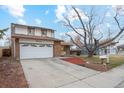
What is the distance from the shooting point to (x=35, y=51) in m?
22.4

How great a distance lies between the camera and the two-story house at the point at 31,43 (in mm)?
20797

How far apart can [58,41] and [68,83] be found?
15543 millimetres

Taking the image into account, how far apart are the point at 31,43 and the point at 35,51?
121cm

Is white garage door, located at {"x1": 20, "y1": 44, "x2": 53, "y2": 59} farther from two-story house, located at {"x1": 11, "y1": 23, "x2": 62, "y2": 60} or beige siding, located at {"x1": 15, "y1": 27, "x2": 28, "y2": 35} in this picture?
beige siding, located at {"x1": 15, "y1": 27, "x2": 28, "y2": 35}

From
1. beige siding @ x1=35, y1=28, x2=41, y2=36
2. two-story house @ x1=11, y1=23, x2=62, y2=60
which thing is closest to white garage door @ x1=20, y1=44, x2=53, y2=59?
two-story house @ x1=11, y1=23, x2=62, y2=60

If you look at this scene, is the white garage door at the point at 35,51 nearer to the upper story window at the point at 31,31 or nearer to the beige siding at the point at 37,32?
the beige siding at the point at 37,32

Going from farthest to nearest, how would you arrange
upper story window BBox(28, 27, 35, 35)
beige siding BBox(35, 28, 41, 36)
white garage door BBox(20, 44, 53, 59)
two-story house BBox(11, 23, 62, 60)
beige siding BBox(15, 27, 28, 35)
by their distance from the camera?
beige siding BBox(35, 28, 41, 36) < upper story window BBox(28, 27, 35, 35) < beige siding BBox(15, 27, 28, 35) < white garage door BBox(20, 44, 53, 59) < two-story house BBox(11, 23, 62, 60)

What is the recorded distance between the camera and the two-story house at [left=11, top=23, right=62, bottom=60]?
20797 mm

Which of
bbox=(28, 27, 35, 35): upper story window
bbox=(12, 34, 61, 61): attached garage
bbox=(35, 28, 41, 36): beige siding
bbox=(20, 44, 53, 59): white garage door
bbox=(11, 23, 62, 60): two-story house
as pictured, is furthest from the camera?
bbox=(35, 28, 41, 36): beige siding

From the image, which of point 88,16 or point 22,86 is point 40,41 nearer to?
point 88,16

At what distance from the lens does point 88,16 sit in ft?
90.4

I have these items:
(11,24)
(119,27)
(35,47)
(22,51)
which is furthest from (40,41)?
(119,27)

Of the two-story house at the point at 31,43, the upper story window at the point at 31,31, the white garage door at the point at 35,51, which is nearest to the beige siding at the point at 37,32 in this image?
the two-story house at the point at 31,43

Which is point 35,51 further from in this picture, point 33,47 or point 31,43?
point 31,43
